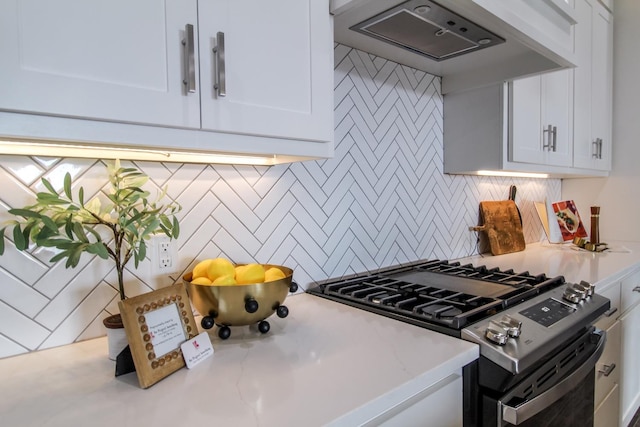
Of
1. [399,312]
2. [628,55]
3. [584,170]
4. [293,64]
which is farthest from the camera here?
[628,55]

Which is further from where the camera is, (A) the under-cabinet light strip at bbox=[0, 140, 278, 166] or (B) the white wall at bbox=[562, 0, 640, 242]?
(B) the white wall at bbox=[562, 0, 640, 242]

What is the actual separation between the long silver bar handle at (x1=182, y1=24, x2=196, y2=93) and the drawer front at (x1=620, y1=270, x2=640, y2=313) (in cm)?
204

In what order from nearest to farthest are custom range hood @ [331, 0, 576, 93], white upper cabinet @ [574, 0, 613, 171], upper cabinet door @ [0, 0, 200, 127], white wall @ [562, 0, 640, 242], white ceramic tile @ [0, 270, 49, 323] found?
upper cabinet door @ [0, 0, 200, 127], white ceramic tile @ [0, 270, 49, 323], custom range hood @ [331, 0, 576, 93], white upper cabinet @ [574, 0, 613, 171], white wall @ [562, 0, 640, 242]

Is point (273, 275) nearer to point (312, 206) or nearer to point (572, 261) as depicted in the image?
point (312, 206)

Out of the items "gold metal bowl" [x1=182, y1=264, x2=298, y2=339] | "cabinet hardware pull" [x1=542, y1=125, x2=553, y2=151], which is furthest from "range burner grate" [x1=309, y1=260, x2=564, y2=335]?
"cabinet hardware pull" [x1=542, y1=125, x2=553, y2=151]

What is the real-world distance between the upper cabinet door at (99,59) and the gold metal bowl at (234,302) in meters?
0.40

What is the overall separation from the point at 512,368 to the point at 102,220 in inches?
38.5

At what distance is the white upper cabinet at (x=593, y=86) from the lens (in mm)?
2311

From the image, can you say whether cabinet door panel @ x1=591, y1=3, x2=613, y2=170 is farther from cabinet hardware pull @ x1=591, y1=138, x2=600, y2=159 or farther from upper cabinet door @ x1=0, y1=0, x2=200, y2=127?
upper cabinet door @ x1=0, y1=0, x2=200, y2=127

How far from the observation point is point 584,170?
243cm

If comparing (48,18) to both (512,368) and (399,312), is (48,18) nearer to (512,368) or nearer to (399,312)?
(399,312)

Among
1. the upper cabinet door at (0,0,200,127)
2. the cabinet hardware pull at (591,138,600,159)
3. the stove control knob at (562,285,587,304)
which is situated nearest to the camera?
the upper cabinet door at (0,0,200,127)

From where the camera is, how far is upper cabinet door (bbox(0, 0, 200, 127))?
24.3 inches

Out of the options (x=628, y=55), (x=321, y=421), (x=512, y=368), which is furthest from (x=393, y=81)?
(x=628, y=55)
